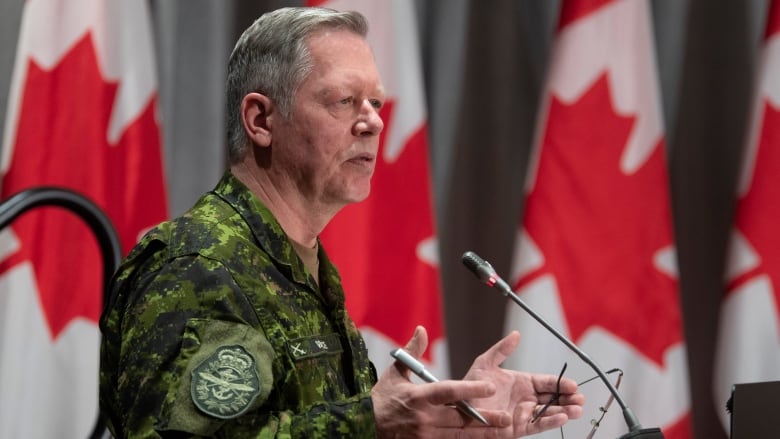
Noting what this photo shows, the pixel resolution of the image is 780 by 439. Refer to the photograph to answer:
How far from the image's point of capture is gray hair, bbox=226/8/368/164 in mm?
1883

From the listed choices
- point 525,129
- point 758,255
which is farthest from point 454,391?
point 525,129

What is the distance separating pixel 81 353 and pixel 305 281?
1.60 meters

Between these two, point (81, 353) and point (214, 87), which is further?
point (214, 87)

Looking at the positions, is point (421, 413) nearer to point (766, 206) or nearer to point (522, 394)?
point (522, 394)

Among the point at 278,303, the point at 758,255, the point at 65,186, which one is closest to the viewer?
the point at 278,303

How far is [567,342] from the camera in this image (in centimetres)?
181

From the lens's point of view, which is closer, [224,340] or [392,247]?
[224,340]

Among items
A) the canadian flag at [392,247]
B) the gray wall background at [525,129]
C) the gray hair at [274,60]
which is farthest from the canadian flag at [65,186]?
the gray hair at [274,60]

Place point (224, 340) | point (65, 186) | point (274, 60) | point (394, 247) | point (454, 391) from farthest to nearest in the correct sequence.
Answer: point (394, 247) < point (65, 186) < point (274, 60) < point (224, 340) < point (454, 391)

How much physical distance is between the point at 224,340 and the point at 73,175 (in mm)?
1835

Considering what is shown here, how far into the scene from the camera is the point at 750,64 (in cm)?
394

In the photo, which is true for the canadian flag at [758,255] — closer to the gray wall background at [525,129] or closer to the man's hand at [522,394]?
the gray wall background at [525,129]

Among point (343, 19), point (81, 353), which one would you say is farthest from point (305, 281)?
point (81, 353)

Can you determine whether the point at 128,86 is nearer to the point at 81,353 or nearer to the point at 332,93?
the point at 81,353
